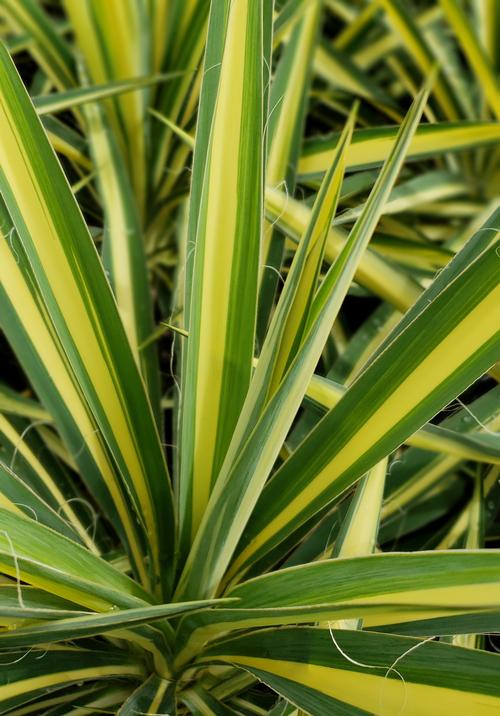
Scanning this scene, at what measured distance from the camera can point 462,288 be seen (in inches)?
19.6

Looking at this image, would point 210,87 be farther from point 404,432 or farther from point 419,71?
point 419,71

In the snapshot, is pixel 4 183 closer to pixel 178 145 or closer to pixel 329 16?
pixel 178 145

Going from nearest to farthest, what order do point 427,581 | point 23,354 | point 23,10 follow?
point 427,581 < point 23,354 < point 23,10

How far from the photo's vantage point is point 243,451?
47 centimetres

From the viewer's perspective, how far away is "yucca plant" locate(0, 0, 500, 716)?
0.47m

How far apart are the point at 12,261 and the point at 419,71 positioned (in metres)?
0.87

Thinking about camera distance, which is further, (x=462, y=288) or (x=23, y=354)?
(x=23, y=354)

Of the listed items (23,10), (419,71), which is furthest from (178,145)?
(419,71)

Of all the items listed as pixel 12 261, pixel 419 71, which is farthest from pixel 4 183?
pixel 419 71

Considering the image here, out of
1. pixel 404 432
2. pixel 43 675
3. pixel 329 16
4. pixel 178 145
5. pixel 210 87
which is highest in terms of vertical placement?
pixel 329 16

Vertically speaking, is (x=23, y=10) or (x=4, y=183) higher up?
(x=23, y=10)

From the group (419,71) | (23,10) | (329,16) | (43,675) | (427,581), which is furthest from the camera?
(329,16)

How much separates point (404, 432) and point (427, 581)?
12 centimetres

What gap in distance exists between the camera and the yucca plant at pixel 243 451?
467mm
